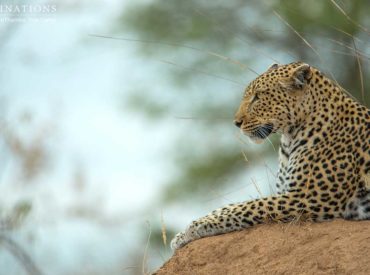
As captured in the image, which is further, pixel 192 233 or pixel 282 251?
pixel 192 233

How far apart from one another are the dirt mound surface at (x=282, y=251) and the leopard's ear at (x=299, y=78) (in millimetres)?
1170

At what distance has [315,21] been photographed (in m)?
20.5

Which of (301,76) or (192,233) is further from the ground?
(301,76)

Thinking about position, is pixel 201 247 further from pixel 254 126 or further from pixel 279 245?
pixel 254 126

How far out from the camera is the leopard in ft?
26.2

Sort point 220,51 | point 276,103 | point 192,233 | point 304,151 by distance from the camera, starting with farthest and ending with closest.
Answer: point 220,51 → point 276,103 → point 304,151 → point 192,233

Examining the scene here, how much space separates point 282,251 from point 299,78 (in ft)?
5.09

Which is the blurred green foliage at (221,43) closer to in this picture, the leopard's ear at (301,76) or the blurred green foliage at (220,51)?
the blurred green foliage at (220,51)

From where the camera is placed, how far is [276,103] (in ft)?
27.6

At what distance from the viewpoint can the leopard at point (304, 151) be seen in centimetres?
800

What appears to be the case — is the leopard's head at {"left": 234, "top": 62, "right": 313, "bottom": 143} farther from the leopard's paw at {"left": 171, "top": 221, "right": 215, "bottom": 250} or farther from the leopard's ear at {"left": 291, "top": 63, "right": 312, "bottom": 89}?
the leopard's paw at {"left": 171, "top": 221, "right": 215, "bottom": 250}

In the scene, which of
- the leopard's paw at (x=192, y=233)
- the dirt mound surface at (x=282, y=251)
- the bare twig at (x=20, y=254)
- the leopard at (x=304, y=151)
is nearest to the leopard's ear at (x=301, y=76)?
the leopard at (x=304, y=151)

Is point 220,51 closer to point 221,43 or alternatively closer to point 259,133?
point 221,43

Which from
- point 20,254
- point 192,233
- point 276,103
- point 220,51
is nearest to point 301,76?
point 276,103
